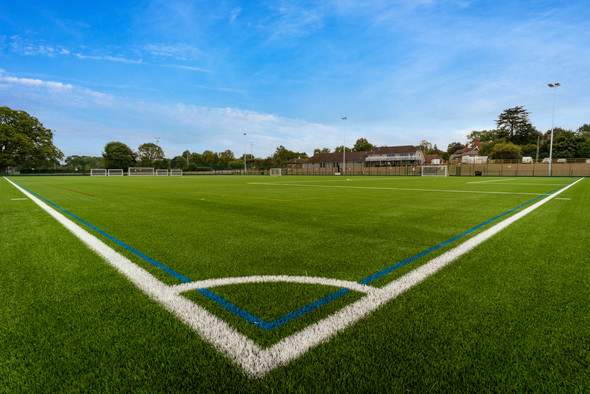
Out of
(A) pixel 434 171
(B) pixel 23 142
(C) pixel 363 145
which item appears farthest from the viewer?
(C) pixel 363 145

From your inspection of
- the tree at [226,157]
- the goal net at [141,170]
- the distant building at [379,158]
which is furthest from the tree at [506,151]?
the tree at [226,157]

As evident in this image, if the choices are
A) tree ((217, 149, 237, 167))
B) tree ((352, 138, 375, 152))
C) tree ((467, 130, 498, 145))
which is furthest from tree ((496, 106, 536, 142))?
tree ((217, 149, 237, 167))

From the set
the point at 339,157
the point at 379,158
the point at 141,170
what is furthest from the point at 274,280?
the point at 379,158

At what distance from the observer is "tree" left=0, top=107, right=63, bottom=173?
46.5 metres

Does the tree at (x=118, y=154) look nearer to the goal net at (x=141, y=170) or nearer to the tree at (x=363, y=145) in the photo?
the goal net at (x=141, y=170)

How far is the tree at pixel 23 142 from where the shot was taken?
46506mm

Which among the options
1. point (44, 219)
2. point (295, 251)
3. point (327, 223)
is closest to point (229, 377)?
point (295, 251)

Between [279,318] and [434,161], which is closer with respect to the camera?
[279,318]

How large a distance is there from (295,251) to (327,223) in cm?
177

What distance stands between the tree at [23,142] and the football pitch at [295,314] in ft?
206

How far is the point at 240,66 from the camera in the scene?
39.1 meters

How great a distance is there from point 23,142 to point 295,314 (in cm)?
6651

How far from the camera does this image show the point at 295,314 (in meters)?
1.66

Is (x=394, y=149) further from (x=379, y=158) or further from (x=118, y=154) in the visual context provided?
(x=118, y=154)
